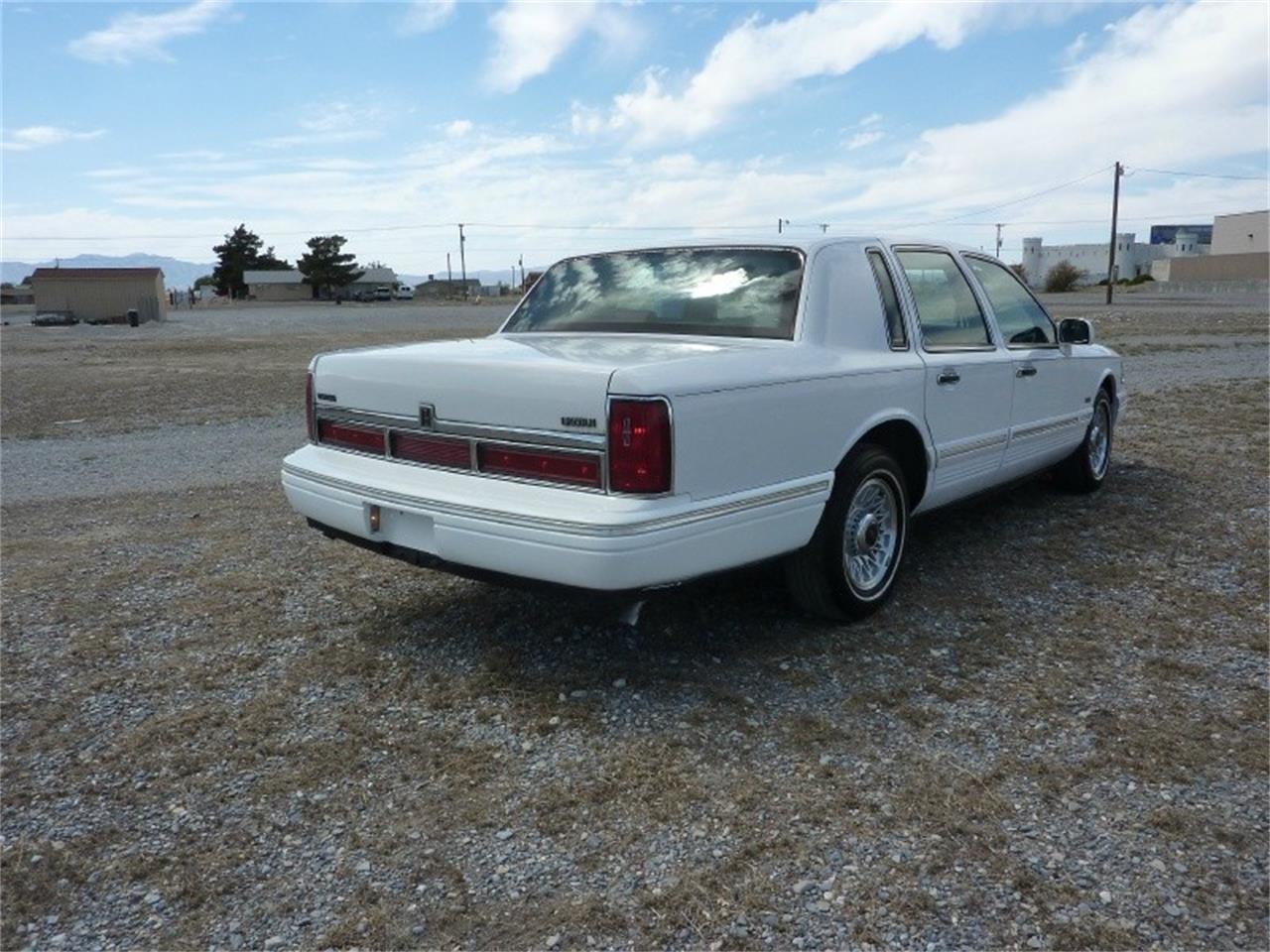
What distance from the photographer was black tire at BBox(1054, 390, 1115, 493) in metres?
6.47

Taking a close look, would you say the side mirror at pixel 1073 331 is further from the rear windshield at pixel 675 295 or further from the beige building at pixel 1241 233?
the beige building at pixel 1241 233

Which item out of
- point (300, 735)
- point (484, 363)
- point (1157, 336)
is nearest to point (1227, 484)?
point (484, 363)

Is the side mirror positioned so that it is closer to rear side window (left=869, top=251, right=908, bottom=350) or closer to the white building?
rear side window (left=869, top=251, right=908, bottom=350)

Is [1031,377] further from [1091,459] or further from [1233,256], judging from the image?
[1233,256]

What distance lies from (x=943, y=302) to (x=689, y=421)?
223 cm

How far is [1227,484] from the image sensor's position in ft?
22.2

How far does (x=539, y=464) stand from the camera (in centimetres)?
350

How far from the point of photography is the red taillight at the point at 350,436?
4109mm

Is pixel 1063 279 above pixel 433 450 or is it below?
above

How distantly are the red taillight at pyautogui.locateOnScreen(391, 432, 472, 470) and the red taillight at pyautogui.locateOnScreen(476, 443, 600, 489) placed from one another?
0.27ft

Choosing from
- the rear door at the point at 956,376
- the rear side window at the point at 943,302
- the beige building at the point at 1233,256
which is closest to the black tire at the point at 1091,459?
the rear door at the point at 956,376

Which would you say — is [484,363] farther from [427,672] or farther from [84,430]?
[84,430]

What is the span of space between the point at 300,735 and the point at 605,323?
85.9 inches

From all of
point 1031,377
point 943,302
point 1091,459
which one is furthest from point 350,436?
point 1091,459
